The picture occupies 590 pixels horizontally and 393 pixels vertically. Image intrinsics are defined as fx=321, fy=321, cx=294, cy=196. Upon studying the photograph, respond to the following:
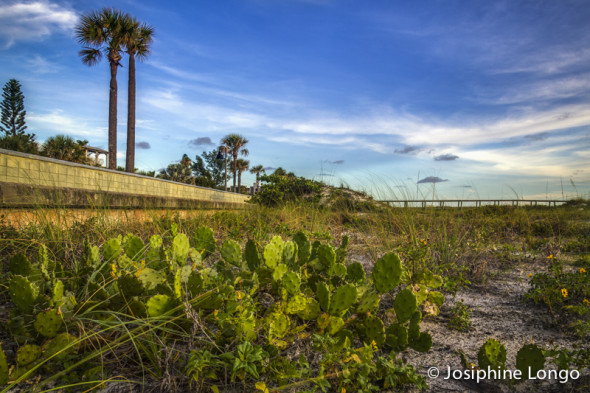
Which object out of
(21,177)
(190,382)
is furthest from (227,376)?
(21,177)

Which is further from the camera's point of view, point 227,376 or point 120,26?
point 120,26

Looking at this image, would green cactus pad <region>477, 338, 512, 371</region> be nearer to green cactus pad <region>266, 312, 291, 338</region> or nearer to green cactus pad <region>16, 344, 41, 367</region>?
green cactus pad <region>266, 312, 291, 338</region>

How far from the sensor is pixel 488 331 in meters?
1.86

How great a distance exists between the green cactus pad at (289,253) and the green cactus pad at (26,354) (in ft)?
3.58

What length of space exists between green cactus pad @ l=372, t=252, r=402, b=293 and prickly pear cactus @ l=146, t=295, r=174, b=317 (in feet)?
3.09

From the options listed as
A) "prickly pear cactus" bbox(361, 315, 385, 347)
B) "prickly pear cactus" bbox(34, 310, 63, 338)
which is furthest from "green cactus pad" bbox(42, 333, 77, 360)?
"prickly pear cactus" bbox(361, 315, 385, 347)

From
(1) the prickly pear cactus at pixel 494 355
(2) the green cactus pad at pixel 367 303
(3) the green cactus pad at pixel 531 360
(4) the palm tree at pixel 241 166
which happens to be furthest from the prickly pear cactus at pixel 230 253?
(4) the palm tree at pixel 241 166

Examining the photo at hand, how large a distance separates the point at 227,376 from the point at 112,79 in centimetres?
1958

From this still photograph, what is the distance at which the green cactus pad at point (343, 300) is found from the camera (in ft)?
4.66

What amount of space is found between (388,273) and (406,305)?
17 centimetres

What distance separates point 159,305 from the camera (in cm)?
128

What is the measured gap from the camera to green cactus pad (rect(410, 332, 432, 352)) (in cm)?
142

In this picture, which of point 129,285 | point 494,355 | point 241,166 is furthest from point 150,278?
point 241,166

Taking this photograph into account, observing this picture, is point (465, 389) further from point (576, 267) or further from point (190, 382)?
point (576, 267)
